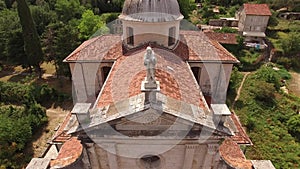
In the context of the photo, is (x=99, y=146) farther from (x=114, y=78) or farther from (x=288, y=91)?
(x=288, y=91)

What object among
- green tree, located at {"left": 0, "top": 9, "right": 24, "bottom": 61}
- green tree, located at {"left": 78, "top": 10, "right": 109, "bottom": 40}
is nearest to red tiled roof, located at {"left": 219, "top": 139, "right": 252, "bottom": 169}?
green tree, located at {"left": 78, "top": 10, "right": 109, "bottom": 40}

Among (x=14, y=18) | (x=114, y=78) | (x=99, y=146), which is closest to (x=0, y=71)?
(x=14, y=18)

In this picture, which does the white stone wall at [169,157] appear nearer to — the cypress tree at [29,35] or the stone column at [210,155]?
the stone column at [210,155]

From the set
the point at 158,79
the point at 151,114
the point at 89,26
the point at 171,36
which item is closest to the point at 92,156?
the point at 151,114

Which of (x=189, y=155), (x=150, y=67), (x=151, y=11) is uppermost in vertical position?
(x=151, y=11)

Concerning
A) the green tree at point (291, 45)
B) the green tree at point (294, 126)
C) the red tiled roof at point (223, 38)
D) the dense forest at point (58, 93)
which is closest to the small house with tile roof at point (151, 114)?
the dense forest at point (58, 93)

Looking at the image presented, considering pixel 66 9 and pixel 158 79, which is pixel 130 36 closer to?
pixel 158 79

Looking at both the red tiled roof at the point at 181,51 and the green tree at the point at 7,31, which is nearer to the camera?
the red tiled roof at the point at 181,51
